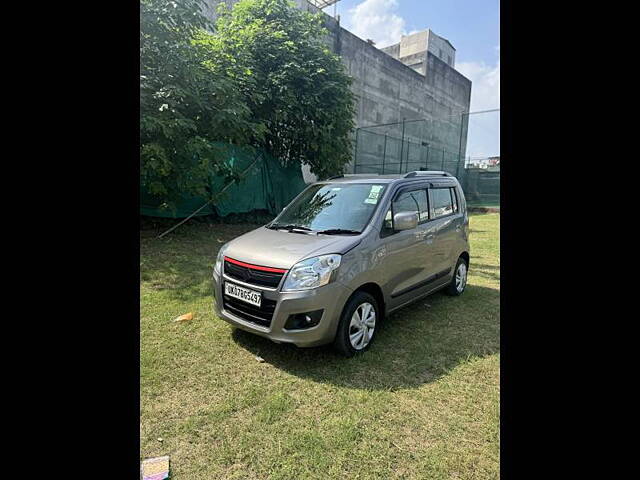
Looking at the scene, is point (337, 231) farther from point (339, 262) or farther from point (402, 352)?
point (402, 352)

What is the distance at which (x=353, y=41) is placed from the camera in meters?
18.3

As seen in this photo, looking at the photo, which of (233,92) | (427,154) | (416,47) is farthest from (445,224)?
(416,47)

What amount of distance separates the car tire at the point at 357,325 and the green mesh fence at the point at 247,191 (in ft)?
18.0

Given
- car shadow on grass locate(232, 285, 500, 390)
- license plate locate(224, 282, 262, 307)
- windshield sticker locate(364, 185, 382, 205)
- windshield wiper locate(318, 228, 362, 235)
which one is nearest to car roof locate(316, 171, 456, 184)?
windshield sticker locate(364, 185, 382, 205)

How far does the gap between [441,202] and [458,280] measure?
4.06 ft

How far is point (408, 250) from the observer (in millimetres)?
3869

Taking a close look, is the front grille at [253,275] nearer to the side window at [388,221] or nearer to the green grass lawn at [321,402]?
the green grass lawn at [321,402]

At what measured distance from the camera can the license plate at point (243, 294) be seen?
10.3 ft

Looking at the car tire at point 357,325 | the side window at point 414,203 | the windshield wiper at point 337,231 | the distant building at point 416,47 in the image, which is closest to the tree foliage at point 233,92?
the windshield wiper at point 337,231

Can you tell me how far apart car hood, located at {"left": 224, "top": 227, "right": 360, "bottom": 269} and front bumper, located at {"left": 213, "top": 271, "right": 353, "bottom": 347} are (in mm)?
257

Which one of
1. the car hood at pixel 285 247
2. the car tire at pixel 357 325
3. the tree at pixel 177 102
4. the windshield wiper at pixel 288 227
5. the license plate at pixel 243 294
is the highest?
the tree at pixel 177 102
